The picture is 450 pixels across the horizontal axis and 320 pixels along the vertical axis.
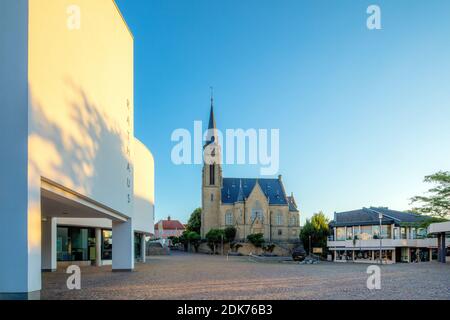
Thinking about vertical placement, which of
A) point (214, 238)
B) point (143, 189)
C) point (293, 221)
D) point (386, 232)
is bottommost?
point (214, 238)

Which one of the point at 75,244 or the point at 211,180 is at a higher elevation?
the point at 211,180

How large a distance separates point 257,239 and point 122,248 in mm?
61215

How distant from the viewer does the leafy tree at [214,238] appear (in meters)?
91.8

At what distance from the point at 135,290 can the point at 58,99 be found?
22.3 ft

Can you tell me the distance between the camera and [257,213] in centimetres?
9969

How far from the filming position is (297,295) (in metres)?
15.2

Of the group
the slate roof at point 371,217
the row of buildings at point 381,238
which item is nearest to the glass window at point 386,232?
the row of buildings at point 381,238

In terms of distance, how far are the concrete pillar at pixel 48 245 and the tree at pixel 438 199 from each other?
1185 inches

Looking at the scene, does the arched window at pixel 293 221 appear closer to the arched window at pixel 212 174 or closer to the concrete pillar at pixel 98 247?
the arched window at pixel 212 174

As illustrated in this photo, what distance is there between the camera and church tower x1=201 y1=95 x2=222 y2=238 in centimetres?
10188

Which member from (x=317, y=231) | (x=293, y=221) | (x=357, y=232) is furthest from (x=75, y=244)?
(x=293, y=221)

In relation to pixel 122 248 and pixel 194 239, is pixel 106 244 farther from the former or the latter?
pixel 194 239

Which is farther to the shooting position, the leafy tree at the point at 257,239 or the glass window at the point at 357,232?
the leafy tree at the point at 257,239

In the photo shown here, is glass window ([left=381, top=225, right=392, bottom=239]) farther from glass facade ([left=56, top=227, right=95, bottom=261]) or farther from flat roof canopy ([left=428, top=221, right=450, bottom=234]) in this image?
glass facade ([left=56, top=227, right=95, bottom=261])
